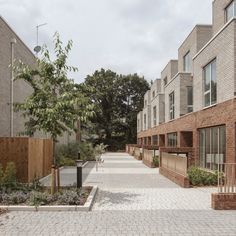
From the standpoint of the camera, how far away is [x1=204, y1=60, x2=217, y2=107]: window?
1955 centimetres

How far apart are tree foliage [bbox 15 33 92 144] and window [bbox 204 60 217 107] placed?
8063 mm

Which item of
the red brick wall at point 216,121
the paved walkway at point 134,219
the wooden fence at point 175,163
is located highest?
the red brick wall at point 216,121

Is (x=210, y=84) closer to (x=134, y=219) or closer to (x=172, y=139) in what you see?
(x=134, y=219)

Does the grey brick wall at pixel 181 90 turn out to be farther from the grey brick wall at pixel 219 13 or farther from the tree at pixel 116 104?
the tree at pixel 116 104

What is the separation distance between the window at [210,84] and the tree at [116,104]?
54.6 meters

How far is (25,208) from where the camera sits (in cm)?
1075

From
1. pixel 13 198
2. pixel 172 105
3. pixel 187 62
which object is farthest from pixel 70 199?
pixel 187 62

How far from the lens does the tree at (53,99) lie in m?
12.6

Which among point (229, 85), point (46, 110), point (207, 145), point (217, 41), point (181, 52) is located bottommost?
point (207, 145)

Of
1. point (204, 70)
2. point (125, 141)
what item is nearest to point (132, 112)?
point (125, 141)

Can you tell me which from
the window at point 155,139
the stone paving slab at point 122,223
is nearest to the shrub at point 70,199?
the stone paving slab at point 122,223

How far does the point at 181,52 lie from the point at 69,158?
11694mm

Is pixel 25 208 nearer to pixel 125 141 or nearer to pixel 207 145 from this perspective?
pixel 207 145

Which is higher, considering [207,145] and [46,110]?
[46,110]
